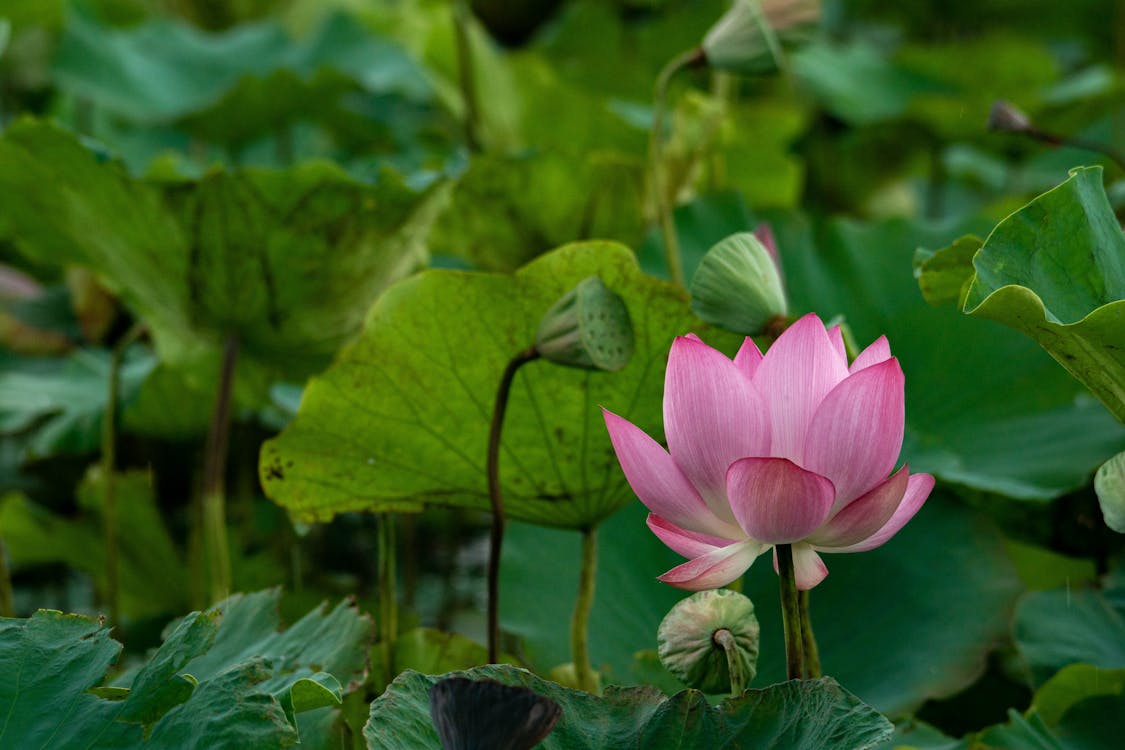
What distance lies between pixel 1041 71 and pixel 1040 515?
1.44 meters

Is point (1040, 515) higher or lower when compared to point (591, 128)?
lower

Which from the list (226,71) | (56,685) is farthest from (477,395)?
(226,71)

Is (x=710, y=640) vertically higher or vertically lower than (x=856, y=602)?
higher

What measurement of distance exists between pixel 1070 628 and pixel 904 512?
0.35 metres

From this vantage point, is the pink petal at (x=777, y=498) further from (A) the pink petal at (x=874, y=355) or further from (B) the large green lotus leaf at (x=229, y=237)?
(B) the large green lotus leaf at (x=229, y=237)

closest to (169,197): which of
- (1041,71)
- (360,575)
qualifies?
(360,575)

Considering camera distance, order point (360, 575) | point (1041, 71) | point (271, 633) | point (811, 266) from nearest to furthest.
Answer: point (271, 633)
point (811, 266)
point (360, 575)
point (1041, 71)

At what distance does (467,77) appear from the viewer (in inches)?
57.4

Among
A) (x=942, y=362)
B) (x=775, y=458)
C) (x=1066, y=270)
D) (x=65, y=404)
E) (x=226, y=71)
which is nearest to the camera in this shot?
(x=775, y=458)

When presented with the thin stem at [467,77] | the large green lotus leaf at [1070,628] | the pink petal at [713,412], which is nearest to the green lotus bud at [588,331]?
the pink petal at [713,412]

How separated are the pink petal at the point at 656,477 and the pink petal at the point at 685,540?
0.01m

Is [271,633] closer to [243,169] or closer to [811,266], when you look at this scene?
[243,169]

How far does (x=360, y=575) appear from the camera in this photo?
145 centimetres

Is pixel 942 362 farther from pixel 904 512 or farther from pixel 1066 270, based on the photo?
pixel 904 512
